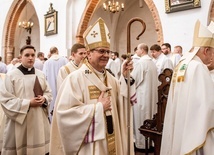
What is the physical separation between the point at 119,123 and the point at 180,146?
2.00 feet

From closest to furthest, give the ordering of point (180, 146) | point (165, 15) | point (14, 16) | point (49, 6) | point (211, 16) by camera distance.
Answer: point (180, 146) → point (211, 16) → point (165, 15) → point (49, 6) → point (14, 16)

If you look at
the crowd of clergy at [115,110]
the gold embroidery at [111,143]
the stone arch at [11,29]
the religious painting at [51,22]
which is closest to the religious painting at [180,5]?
the crowd of clergy at [115,110]

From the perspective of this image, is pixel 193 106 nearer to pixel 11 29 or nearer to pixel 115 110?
pixel 115 110

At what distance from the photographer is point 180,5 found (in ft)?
25.2

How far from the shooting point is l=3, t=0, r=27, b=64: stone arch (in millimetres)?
14719

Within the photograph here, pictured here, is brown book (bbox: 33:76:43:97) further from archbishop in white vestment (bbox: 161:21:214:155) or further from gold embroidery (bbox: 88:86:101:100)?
archbishop in white vestment (bbox: 161:21:214:155)

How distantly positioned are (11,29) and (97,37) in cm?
1363

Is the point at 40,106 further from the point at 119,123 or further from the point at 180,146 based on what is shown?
the point at 180,146

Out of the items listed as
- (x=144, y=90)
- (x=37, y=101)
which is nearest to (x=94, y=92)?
(x=37, y=101)

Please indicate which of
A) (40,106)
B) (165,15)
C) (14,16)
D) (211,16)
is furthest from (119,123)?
(14,16)

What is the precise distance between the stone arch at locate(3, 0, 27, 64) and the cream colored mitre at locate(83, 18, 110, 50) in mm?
13070

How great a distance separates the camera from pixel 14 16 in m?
14.8

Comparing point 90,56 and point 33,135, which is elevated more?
point 90,56

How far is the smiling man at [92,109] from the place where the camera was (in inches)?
93.4
